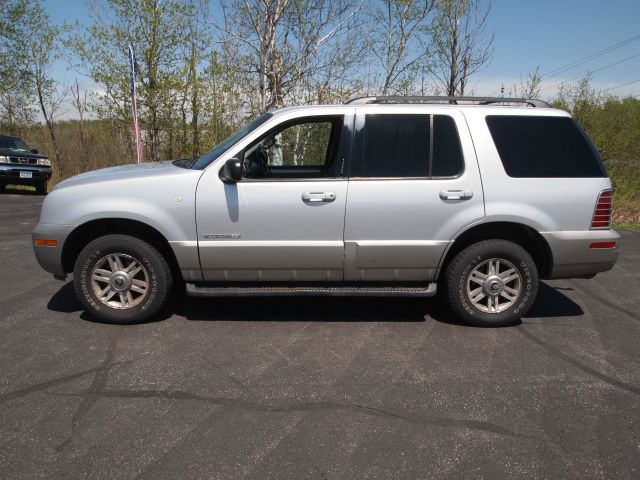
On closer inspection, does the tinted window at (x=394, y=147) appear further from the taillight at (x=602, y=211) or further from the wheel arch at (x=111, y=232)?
the wheel arch at (x=111, y=232)

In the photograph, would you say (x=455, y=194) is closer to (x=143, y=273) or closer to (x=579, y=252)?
(x=579, y=252)

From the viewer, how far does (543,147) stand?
166 inches

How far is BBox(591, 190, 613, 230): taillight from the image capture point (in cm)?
416

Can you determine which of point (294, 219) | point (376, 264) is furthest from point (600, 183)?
point (294, 219)

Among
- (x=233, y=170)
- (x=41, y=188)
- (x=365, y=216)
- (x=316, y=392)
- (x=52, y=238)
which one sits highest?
(x=233, y=170)

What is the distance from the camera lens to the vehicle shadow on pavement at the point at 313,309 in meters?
4.52

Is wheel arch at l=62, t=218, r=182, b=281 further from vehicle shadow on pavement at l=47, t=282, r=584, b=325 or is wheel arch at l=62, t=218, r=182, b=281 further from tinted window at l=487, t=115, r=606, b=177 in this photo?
tinted window at l=487, t=115, r=606, b=177

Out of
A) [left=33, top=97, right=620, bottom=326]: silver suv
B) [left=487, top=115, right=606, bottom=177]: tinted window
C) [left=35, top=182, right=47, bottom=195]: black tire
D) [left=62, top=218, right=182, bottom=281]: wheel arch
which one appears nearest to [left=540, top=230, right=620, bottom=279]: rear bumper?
[left=33, top=97, right=620, bottom=326]: silver suv

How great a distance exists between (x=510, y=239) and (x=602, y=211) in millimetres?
797

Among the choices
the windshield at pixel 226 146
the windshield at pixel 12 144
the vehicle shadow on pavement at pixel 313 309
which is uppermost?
the windshield at pixel 12 144

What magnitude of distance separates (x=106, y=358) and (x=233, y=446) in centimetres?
158

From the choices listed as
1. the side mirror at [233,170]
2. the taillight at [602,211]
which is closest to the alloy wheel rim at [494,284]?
the taillight at [602,211]

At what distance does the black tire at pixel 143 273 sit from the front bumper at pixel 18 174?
479 inches

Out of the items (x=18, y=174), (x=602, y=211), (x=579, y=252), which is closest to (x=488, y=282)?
(x=579, y=252)
